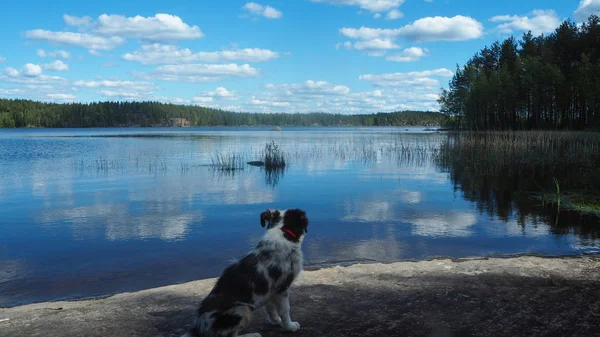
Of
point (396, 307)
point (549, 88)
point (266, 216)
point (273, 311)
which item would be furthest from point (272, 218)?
point (549, 88)

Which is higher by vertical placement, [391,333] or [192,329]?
[192,329]

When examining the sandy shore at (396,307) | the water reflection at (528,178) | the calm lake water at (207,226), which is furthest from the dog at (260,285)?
the water reflection at (528,178)

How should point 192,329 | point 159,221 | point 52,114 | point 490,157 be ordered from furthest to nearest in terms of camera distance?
1. point 52,114
2. point 490,157
3. point 159,221
4. point 192,329

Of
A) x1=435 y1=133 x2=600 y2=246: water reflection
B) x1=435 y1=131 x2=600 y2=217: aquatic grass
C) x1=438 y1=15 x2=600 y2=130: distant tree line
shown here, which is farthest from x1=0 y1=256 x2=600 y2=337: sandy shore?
x1=438 y1=15 x2=600 y2=130: distant tree line

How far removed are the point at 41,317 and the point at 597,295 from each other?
7.84 metres

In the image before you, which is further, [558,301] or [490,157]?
[490,157]

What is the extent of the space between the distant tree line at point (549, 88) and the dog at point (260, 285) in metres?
55.2

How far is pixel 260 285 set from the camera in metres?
5.03

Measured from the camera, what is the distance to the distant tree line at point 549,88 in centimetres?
5497

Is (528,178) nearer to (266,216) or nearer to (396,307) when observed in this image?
(396,307)

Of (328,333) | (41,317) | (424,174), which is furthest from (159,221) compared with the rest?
(424,174)

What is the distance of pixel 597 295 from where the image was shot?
21.5 ft

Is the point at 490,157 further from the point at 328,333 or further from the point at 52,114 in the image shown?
the point at 52,114

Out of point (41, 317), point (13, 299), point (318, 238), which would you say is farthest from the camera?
point (318, 238)
